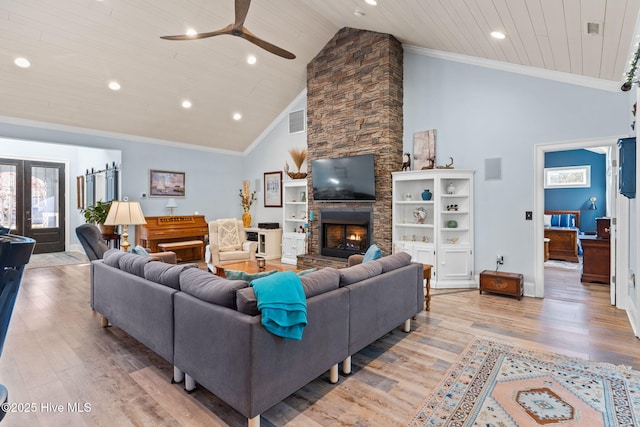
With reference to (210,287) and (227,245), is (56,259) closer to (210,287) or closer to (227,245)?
(227,245)

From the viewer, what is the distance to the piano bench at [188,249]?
7.30 meters

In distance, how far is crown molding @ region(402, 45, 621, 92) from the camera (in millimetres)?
4193

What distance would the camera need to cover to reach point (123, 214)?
4.70 metres

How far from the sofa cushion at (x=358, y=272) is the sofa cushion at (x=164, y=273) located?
46.7 inches

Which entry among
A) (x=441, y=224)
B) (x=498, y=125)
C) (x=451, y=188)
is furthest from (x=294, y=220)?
(x=498, y=125)

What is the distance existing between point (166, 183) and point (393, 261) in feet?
21.3

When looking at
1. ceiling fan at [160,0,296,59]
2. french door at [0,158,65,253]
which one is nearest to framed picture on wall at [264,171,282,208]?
ceiling fan at [160,0,296,59]

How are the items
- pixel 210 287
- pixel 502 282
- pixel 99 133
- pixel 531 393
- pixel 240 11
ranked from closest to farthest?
pixel 210 287 < pixel 531 393 < pixel 240 11 < pixel 502 282 < pixel 99 133

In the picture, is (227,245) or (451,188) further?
(227,245)

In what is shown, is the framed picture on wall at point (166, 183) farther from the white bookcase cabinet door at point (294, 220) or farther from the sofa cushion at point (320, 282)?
the sofa cushion at point (320, 282)

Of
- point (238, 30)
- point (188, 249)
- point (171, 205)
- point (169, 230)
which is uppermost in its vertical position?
point (238, 30)

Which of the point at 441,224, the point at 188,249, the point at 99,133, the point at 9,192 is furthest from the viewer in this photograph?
the point at 9,192

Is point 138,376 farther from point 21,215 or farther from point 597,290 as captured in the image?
point 21,215

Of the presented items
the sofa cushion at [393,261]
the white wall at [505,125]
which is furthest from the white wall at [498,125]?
the sofa cushion at [393,261]
